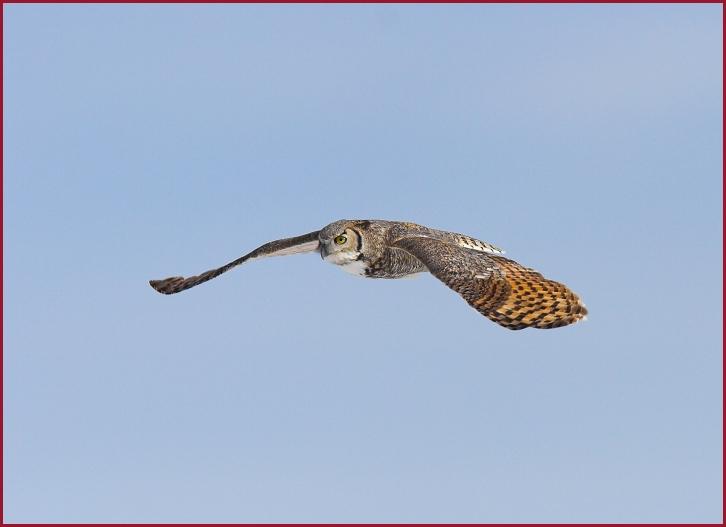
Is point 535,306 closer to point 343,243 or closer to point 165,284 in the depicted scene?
point 343,243

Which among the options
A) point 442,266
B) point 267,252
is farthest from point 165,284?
point 442,266

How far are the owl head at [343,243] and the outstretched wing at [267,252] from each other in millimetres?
1156

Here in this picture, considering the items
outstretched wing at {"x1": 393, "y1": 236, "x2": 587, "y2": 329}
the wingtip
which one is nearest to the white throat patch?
outstretched wing at {"x1": 393, "y1": 236, "x2": 587, "y2": 329}

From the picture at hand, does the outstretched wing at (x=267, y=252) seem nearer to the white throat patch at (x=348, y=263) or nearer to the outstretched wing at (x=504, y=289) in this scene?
the white throat patch at (x=348, y=263)

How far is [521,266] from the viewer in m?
23.6

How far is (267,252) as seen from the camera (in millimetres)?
28297

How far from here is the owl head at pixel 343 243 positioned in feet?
87.8

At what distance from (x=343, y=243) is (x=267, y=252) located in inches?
92.2

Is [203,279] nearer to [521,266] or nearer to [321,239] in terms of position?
[321,239]

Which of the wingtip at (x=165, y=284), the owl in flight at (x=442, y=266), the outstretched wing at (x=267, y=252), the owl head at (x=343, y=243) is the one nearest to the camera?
the owl in flight at (x=442, y=266)

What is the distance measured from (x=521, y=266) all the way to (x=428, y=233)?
4449mm

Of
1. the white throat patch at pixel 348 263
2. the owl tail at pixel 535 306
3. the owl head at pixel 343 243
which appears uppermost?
the owl head at pixel 343 243

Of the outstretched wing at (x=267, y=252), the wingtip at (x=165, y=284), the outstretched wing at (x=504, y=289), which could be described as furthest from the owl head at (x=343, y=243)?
the wingtip at (x=165, y=284)

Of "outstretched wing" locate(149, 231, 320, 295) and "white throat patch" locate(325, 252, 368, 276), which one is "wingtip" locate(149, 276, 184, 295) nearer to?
"outstretched wing" locate(149, 231, 320, 295)
